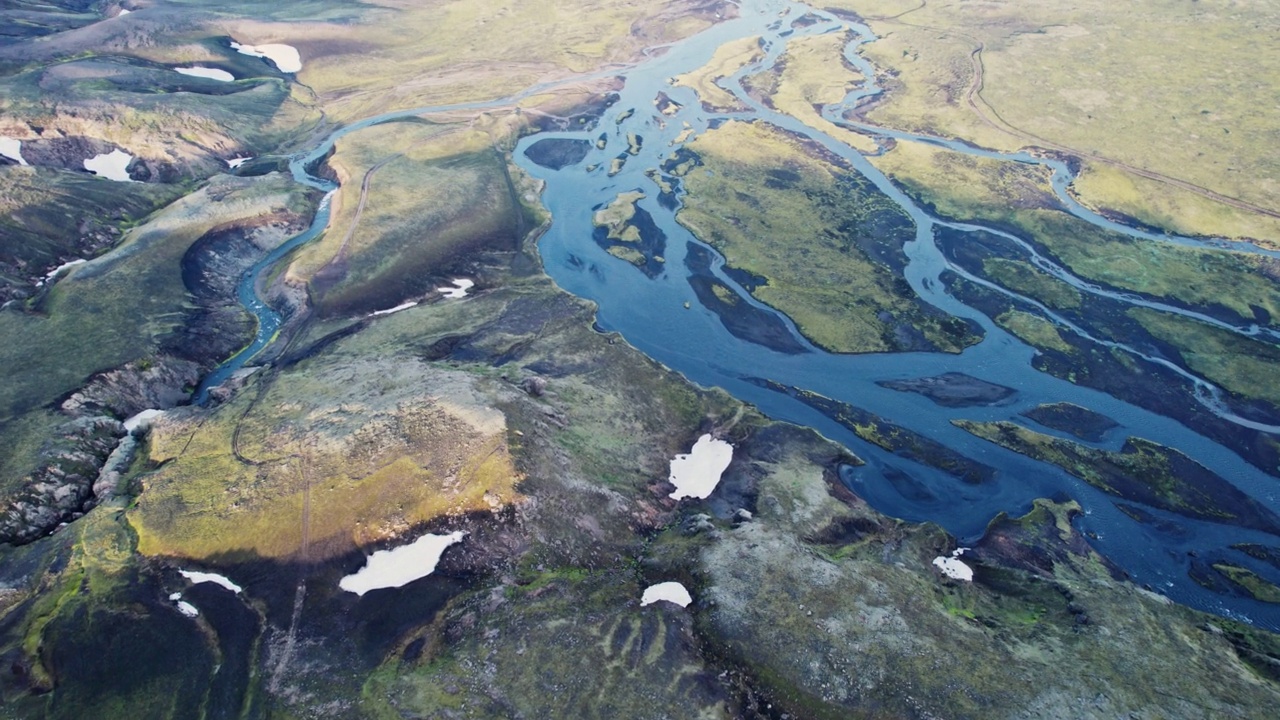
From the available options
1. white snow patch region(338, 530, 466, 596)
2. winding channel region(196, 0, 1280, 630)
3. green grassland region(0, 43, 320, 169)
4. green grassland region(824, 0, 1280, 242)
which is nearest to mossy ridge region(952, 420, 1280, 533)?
winding channel region(196, 0, 1280, 630)

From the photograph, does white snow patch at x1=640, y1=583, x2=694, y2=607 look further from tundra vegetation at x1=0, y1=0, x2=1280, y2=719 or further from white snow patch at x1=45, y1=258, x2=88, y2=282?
white snow patch at x1=45, y1=258, x2=88, y2=282

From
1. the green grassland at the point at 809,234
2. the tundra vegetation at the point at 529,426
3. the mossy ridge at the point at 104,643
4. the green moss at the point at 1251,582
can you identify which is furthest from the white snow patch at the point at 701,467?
the green moss at the point at 1251,582

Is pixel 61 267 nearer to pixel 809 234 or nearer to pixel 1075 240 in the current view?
pixel 809 234

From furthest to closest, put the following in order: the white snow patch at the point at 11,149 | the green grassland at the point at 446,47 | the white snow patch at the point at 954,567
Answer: the green grassland at the point at 446,47, the white snow patch at the point at 11,149, the white snow patch at the point at 954,567

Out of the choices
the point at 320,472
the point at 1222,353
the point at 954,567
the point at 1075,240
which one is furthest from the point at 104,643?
the point at 1075,240

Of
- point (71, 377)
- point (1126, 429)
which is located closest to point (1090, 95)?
point (1126, 429)

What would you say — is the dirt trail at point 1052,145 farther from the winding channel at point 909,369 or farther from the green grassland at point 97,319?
the green grassland at point 97,319
